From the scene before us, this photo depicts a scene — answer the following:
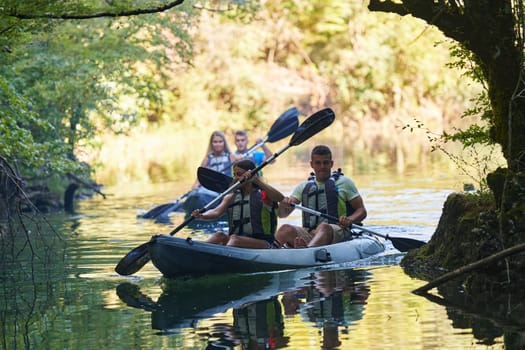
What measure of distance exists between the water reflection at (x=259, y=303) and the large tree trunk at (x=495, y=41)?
5.33 feet

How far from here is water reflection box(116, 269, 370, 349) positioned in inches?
270

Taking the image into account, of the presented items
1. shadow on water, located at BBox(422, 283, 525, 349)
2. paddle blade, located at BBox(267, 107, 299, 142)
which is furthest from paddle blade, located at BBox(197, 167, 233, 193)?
shadow on water, located at BBox(422, 283, 525, 349)

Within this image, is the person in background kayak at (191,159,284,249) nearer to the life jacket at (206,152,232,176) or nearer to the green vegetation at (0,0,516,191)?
the life jacket at (206,152,232,176)

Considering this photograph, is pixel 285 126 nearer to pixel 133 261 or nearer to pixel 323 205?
pixel 323 205

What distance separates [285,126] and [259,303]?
5410 millimetres

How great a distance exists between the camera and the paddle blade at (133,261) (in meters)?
9.98

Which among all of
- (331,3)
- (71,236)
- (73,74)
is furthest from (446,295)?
(331,3)

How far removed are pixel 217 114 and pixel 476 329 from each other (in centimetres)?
3519

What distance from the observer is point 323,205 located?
1047 cm

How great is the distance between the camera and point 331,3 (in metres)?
42.8

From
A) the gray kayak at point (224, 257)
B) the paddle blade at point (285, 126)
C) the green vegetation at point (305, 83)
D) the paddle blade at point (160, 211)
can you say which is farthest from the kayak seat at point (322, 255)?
the green vegetation at point (305, 83)

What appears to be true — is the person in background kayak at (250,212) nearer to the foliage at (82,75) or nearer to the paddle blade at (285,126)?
the paddle blade at (285,126)

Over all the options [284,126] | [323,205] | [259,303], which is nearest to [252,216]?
[323,205]

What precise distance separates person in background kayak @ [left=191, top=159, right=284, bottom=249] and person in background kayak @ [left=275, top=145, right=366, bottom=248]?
0.35 metres
